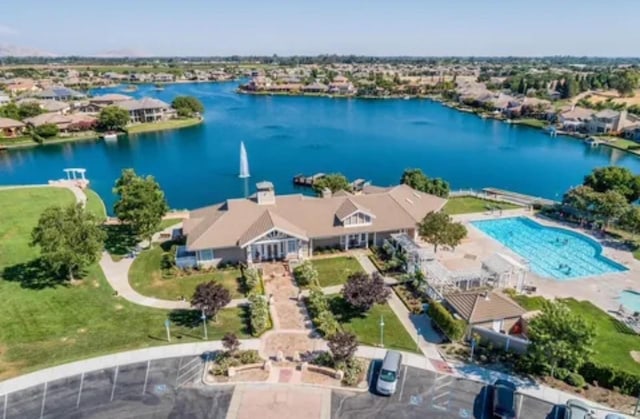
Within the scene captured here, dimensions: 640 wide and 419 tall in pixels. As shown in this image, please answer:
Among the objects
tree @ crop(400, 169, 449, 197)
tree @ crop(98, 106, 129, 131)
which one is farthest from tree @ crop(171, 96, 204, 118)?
tree @ crop(400, 169, 449, 197)

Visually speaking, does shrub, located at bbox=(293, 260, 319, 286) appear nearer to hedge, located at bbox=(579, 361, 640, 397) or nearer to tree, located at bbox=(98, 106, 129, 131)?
hedge, located at bbox=(579, 361, 640, 397)

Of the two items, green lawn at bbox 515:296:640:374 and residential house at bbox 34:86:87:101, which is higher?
residential house at bbox 34:86:87:101

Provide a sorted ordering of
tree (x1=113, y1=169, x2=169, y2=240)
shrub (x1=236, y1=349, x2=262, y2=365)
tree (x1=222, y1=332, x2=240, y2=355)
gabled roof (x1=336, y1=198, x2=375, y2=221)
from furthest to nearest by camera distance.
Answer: gabled roof (x1=336, y1=198, x2=375, y2=221), tree (x1=113, y1=169, x2=169, y2=240), shrub (x1=236, y1=349, x2=262, y2=365), tree (x1=222, y1=332, x2=240, y2=355)

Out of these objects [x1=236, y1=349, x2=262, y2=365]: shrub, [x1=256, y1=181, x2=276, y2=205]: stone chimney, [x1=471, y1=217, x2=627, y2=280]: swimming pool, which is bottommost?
[x1=471, y1=217, x2=627, y2=280]: swimming pool

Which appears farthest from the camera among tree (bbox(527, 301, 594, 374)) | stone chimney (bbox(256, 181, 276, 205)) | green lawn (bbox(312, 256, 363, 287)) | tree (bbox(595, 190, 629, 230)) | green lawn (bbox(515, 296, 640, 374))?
tree (bbox(595, 190, 629, 230))

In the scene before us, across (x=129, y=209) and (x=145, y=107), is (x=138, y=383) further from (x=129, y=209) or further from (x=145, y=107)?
(x=145, y=107)

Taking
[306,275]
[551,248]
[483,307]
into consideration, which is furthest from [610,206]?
[306,275]

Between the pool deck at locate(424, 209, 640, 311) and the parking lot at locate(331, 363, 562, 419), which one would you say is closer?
the parking lot at locate(331, 363, 562, 419)

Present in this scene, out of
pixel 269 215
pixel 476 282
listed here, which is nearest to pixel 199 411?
pixel 269 215
